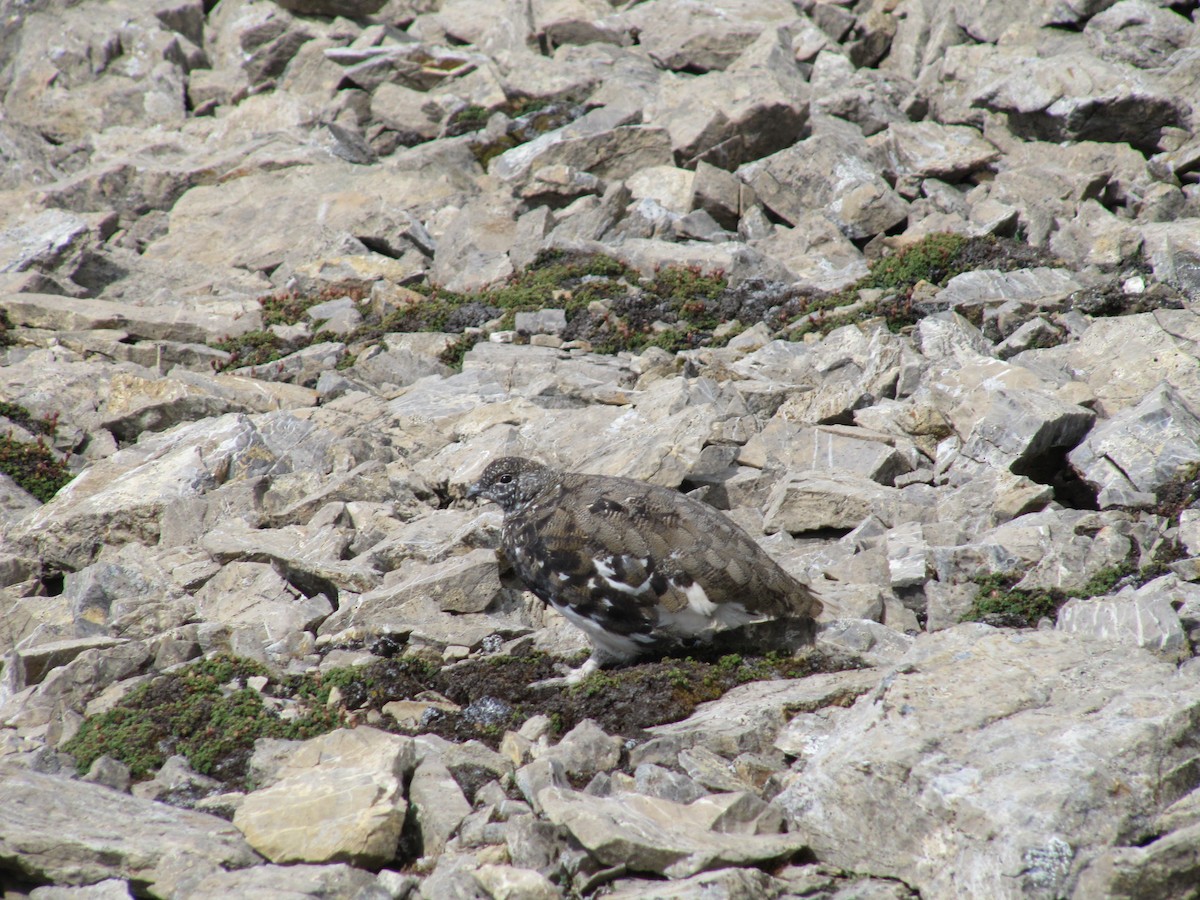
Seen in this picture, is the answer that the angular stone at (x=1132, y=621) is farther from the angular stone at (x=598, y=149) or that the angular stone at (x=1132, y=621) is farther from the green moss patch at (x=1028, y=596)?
the angular stone at (x=598, y=149)

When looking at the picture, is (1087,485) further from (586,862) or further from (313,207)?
(313,207)

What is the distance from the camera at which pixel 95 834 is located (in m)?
5.49

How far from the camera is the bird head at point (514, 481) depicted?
27.5 feet

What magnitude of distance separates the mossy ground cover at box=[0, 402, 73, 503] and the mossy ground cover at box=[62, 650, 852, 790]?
5947 mm

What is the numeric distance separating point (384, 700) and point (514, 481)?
1.90m

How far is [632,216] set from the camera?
742 inches

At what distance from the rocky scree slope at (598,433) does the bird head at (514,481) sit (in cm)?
71

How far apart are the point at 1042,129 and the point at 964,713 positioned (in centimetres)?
1677

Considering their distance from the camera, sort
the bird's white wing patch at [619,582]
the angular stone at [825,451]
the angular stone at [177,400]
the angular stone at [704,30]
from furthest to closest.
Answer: the angular stone at [704,30], the angular stone at [177,400], the angular stone at [825,451], the bird's white wing patch at [619,582]

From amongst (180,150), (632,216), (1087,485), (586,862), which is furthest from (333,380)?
(180,150)

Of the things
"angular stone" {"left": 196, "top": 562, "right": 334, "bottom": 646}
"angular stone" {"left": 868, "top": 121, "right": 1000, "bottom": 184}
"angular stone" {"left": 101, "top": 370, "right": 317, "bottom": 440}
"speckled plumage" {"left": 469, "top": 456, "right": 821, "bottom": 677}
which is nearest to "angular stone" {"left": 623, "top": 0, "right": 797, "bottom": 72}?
"angular stone" {"left": 868, "top": 121, "right": 1000, "bottom": 184}

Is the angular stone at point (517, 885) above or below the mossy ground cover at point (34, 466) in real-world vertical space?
above

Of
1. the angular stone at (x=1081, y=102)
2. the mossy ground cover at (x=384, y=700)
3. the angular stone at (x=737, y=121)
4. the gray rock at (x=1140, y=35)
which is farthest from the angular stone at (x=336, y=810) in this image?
the gray rock at (x=1140, y=35)

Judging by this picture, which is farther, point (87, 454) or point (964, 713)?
point (87, 454)
